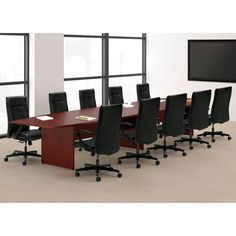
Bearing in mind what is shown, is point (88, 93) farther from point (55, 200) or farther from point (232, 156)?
point (55, 200)

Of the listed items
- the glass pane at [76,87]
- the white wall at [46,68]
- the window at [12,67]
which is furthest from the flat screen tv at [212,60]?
the window at [12,67]

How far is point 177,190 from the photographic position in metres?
6.85

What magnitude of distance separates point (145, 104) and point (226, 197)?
1.97 m

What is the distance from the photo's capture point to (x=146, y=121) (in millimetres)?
7887

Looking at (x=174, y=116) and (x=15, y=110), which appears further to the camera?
(x=174, y=116)

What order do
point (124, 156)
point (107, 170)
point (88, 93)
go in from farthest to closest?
point (88, 93)
point (124, 156)
point (107, 170)

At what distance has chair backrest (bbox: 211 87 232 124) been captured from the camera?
32.2ft

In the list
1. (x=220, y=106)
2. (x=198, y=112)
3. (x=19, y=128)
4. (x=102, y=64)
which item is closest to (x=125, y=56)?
(x=102, y=64)

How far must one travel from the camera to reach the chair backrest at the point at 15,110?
27.2 ft

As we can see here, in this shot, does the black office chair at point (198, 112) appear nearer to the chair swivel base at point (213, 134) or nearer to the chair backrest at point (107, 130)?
the chair swivel base at point (213, 134)

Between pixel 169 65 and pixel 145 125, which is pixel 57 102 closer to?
pixel 145 125

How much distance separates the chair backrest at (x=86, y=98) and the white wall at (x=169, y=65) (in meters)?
4.19

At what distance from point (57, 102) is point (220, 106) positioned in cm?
311

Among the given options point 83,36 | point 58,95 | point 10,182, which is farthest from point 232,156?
point 83,36
